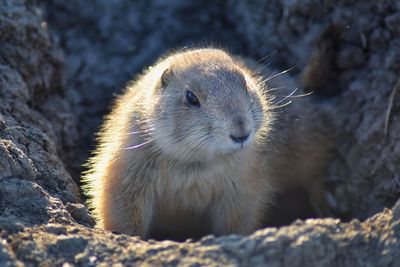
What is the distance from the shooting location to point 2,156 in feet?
18.6

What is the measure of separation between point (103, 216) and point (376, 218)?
266cm

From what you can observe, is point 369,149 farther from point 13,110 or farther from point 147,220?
point 13,110

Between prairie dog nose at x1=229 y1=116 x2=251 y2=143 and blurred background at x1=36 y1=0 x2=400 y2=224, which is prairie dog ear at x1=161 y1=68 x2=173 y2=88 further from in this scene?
blurred background at x1=36 y1=0 x2=400 y2=224

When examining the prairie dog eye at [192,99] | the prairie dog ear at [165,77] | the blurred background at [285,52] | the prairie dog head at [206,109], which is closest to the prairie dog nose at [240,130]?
the prairie dog head at [206,109]

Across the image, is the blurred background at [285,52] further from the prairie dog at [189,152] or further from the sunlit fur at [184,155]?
the sunlit fur at [184,155]

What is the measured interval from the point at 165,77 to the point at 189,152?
0.75m

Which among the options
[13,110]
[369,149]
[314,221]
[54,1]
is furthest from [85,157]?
[314,221]

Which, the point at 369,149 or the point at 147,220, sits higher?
the point at 369,149

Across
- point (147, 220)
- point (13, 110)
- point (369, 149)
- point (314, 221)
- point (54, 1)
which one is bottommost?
point (314, 221)

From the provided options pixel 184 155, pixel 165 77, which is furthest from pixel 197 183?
pixel 165 77

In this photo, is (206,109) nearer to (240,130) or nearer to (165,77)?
(240,130)

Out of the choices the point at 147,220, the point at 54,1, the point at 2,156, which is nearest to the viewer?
the point at 2,156

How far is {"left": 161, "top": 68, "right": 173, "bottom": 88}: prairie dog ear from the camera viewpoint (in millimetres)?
6488

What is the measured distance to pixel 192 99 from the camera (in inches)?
243
